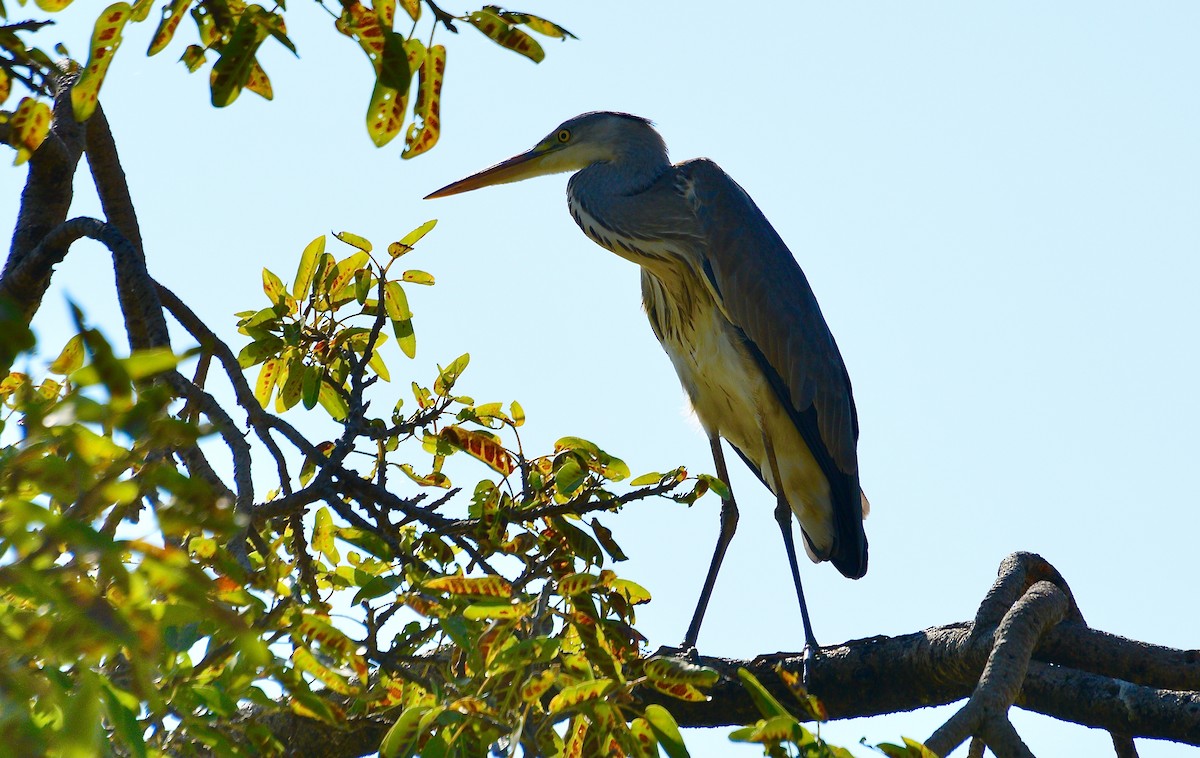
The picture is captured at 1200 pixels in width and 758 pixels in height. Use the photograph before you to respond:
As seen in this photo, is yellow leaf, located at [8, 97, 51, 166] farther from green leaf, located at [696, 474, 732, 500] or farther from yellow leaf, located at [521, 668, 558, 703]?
green leaf, located at [696, 474, 732, 500]

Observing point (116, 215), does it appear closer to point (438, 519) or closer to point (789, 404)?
point (438, 519)

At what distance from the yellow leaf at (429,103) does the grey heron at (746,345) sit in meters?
3.19

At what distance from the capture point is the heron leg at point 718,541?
488cm

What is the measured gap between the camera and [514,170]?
5.82 meters

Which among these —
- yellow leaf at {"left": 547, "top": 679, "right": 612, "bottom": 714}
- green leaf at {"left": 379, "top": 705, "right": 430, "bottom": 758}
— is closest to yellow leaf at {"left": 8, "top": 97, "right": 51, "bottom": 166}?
green leaf at {"left": 379, "top": 705, "right": 430, "bottom": 758}

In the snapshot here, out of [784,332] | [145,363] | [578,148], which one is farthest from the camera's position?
[578,148]

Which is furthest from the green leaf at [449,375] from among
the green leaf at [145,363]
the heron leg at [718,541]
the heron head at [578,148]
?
the heron head at [578,148]

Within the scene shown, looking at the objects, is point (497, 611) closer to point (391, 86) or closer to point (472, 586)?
point (472, 586)

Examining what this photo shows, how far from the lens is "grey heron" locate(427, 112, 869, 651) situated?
16.5 ft

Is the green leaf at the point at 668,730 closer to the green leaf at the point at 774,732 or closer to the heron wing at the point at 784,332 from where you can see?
the green leaf at the point at 774,732

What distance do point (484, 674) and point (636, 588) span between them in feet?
1.64

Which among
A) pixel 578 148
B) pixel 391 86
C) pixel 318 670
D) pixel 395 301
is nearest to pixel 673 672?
pixel 318 670

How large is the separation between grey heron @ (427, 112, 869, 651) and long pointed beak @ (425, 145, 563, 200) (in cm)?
46

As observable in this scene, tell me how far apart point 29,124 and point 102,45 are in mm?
487
